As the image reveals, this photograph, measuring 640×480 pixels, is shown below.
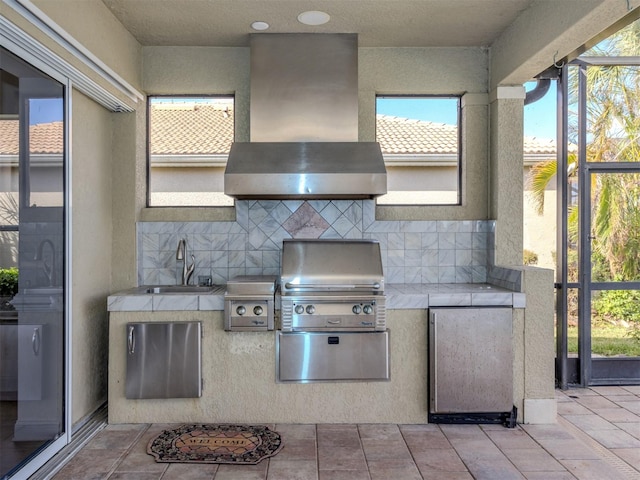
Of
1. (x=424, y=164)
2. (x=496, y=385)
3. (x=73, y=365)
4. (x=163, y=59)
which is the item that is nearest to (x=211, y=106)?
(x=163, y=59)

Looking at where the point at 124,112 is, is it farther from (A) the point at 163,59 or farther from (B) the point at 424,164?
(B) the point at 424,164

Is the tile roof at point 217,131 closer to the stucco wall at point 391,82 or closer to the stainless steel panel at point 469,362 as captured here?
the stucco wall at point 391,82

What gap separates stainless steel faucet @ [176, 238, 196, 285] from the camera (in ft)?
13.1

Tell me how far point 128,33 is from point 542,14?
3.03 m

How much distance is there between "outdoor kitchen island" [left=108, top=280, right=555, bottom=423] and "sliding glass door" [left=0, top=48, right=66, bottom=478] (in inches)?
19.1

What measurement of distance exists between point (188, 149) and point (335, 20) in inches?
65.0

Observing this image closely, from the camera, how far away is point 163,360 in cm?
344

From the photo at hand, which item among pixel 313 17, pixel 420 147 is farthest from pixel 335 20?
pixel 420 147

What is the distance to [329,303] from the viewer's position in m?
3.42

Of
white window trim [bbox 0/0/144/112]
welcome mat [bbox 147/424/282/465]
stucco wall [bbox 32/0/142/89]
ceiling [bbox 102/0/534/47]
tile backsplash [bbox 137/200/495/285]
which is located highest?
ceiling [bbox 102/0/534/47]

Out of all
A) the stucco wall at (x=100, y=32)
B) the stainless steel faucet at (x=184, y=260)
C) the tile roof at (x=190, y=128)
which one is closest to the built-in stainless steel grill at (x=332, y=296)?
the stainless steel faucet at (x=184, y=260)

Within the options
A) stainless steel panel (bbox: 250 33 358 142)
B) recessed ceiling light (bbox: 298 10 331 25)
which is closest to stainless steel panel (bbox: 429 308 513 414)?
stainless steel panel (bbox: 250 33 358 142)

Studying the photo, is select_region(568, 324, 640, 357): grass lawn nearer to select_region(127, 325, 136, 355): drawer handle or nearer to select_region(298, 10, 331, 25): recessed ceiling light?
select_region(298, 10, 331, 25): recessed ceiling light

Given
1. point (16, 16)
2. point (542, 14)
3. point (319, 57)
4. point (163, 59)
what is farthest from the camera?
point (163, 59)
